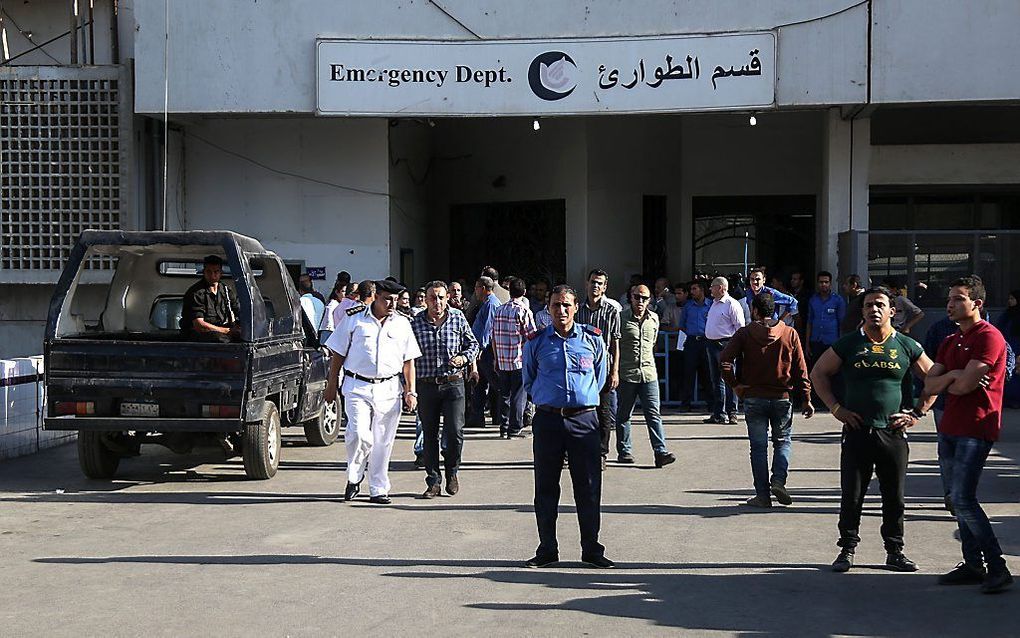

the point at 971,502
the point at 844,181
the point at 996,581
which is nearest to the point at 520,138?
the point at 844,181

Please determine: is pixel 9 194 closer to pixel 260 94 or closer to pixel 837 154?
pixel 260 94

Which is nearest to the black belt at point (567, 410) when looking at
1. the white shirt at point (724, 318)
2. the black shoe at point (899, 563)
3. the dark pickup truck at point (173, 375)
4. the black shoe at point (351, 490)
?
the black shoe at point (899, 563)

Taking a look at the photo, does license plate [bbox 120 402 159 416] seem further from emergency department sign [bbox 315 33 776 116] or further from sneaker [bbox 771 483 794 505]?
emergency department sign [bbox 315 33 776 116]

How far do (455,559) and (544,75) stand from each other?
39.0ft

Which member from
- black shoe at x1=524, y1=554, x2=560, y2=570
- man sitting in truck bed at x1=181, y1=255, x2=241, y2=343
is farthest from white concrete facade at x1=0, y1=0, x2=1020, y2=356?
black shoe at x1=524, y1=554, x2=560, y2=570

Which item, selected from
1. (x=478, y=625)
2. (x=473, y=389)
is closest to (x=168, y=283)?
(x=473, y=389)

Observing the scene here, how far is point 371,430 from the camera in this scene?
1040 centimetres

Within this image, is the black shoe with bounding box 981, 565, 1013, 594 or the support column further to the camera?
the support column

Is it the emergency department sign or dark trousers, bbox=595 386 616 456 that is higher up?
the emergency department sign

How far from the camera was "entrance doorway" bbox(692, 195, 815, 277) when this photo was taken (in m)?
24.8

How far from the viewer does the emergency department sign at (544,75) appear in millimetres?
18344

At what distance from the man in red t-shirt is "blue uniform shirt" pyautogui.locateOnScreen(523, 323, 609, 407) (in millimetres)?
2128

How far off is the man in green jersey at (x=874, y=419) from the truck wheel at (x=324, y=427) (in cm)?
706

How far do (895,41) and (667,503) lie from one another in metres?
10.5
